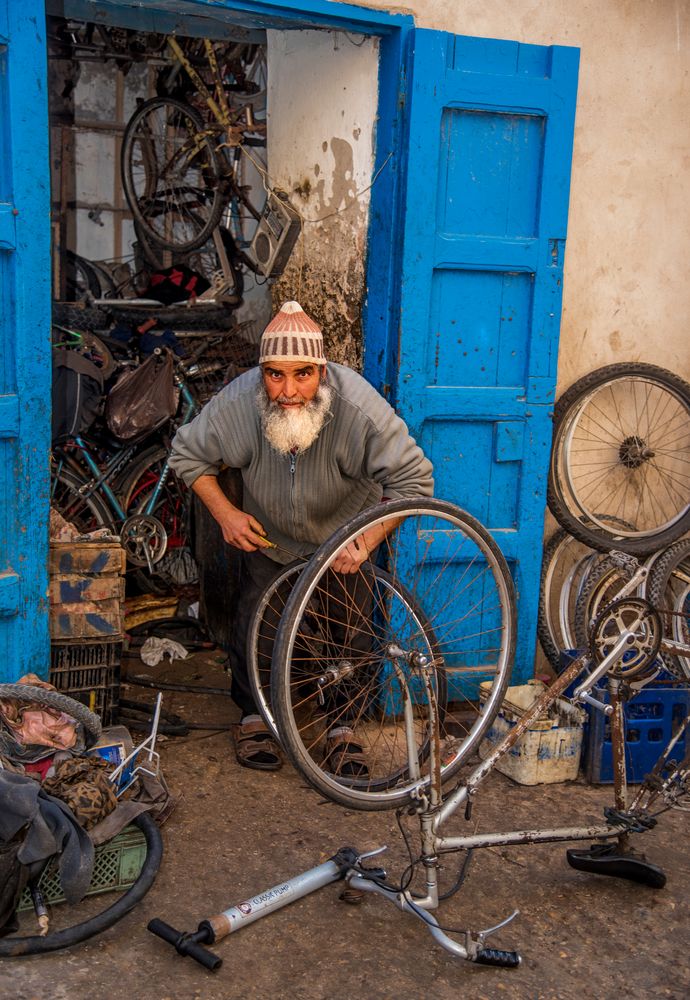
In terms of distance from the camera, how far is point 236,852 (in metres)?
3.60

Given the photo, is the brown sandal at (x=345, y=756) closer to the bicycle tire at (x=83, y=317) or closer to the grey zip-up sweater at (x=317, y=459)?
the grey zip-up sweater at (x=317, y=459)

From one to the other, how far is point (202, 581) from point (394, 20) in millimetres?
3037

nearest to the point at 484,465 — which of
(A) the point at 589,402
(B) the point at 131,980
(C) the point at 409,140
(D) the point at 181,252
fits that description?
(A) the point at 589,402

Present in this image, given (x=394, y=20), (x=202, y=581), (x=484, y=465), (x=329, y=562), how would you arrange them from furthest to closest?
(x=202, y=581)
(x=484, y=465)
(x=394, y=20)
(x=329, y=562)

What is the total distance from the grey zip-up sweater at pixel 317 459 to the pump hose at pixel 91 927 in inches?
51.1

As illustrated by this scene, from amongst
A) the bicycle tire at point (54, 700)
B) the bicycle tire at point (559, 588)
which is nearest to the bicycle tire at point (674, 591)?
the bicycle tire at point (559, 588)

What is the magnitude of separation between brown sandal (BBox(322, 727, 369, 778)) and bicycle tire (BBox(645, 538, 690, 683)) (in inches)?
65.6

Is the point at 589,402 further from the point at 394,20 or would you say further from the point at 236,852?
the point at 236,852

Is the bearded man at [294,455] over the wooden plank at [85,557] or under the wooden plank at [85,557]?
over

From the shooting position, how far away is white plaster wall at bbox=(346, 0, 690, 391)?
15.3ft

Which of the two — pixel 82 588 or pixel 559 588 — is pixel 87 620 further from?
pixel 559 588

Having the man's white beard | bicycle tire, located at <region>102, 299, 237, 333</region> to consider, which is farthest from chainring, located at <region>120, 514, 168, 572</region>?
the man's white beard

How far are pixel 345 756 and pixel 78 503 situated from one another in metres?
2.95

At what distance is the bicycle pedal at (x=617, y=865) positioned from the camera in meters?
3.46
